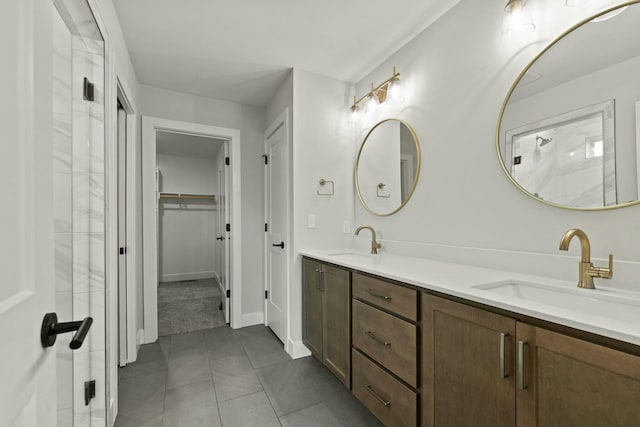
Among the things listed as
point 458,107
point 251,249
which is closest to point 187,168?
point 251,249

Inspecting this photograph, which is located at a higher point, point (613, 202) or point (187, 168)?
point (187, 168)

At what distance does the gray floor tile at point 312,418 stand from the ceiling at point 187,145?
3388 mm

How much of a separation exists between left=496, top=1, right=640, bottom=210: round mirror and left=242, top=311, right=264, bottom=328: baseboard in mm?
2776

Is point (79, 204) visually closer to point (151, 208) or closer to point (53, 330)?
point (53, 330)

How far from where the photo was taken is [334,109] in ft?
8.76

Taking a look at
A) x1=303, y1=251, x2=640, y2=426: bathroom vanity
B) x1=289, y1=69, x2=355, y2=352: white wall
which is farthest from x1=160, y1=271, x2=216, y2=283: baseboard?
x1=303, y1=251, x2=640, y2=426: bathroom vanity

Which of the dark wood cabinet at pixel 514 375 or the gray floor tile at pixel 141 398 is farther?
the gray floor tile at pixel 141 398

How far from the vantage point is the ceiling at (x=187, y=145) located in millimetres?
4207

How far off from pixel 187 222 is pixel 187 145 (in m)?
1.57

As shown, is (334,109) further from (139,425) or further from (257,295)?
(139,425)

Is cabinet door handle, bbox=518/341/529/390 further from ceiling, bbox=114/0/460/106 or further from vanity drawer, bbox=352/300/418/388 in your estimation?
ceiling, bbox=114/0/460/106

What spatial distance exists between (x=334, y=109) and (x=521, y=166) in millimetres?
A: 1683

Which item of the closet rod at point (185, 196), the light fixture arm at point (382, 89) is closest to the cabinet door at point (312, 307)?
the light fixture arm at point (382, 89)

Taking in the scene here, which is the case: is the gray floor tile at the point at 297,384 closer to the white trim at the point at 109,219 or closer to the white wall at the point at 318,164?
the white wall at the point at 318,164
